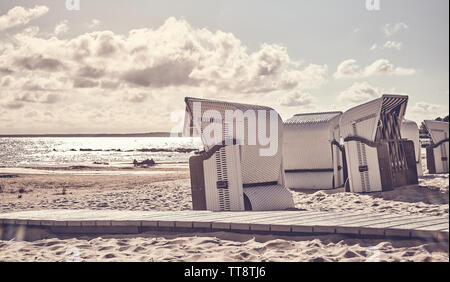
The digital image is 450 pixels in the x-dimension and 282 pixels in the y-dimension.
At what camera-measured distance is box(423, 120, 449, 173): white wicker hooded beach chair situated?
19.0m

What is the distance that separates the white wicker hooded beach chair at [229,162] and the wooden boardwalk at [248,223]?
1.88 m

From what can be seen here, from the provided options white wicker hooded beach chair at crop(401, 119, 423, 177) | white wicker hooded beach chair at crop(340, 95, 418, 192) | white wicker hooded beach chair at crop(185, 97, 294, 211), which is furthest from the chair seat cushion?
white wicker hooded beach chair at crop(401, 119, 423, 177)

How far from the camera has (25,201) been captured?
14.9 meters

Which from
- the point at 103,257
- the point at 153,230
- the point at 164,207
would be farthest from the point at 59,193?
the point at 103,257

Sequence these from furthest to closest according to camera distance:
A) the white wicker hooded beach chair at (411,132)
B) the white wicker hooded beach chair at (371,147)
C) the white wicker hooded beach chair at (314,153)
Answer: the white wicker hooded beach chair at (411,132), the white wicker hooded beach chair at (314,153), the white wicker hooded beach chair at (371,147)

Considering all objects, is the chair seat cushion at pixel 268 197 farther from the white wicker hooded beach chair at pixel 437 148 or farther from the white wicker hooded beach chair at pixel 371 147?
the white wicker hooded beach chair at pixel 437 148

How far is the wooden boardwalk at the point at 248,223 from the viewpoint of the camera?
18.9ft

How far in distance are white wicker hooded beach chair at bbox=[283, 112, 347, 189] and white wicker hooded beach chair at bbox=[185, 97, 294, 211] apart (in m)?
6.10

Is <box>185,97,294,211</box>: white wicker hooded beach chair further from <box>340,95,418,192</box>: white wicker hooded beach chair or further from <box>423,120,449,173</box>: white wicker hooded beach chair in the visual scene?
<box>423,120,449,173</box>: white wicker hooded beach chair

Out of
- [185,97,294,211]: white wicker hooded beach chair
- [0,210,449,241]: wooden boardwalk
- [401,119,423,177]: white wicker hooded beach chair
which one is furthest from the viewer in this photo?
[401,119,423,177]: white wicker hooded beach chair

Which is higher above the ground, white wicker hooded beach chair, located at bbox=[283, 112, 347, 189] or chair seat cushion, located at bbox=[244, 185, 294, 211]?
white wicker hooded beach chair, located at bbox=[283, 112, 347, 189]

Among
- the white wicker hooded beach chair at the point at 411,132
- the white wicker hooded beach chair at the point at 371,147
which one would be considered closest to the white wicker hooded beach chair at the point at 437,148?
the white wicker hooded beach chair at the point at 411,132

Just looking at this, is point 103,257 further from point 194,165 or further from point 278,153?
point 278,153
